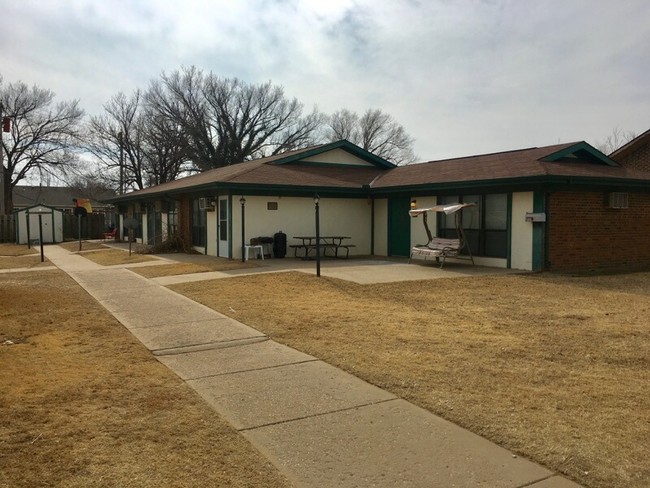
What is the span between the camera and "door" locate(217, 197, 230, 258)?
17891mm

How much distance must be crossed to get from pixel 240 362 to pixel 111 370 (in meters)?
1.27

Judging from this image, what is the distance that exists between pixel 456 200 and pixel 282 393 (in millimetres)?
12547

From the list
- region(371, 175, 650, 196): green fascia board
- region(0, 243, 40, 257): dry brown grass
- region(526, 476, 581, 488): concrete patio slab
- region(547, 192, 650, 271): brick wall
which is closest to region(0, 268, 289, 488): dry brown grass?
region(526, 476, 581, 488): concrete patio slab

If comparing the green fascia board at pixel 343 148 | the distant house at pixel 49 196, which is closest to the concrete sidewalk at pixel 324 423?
the green fascia board at pixel 343 148

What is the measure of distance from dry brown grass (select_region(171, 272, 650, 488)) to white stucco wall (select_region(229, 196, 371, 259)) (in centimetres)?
621

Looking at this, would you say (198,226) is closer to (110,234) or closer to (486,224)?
(486,224)

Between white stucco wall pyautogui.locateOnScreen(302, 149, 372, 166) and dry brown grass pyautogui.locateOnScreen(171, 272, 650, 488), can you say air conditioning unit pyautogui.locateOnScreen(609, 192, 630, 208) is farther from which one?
white stucco wall pyautogui.locateOnScreen(302, 149, 372, 166)

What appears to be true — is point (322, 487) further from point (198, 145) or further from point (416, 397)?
point (198, 145)

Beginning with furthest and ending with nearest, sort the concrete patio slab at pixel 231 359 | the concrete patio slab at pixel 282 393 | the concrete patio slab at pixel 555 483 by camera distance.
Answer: the concrete patio slab at pixel 231 359, the concrete patio slab at pixel 282 393, the concrete patio slab at pixel 555 483

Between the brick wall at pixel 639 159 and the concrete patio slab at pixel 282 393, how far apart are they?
22714 mm

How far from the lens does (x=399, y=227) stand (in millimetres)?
18750

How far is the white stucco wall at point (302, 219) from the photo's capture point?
17.8 meters

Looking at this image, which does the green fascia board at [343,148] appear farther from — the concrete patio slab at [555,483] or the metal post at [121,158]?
the metal post at [121,158]

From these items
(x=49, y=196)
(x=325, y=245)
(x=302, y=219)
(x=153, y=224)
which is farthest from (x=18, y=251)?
(x=49, y=196)
